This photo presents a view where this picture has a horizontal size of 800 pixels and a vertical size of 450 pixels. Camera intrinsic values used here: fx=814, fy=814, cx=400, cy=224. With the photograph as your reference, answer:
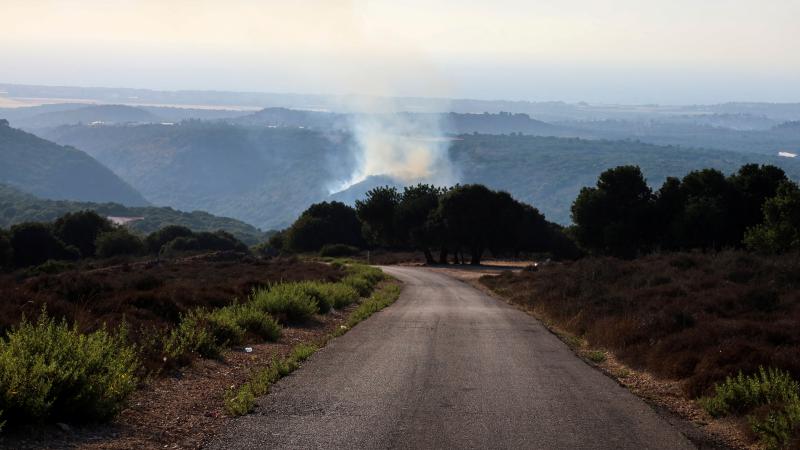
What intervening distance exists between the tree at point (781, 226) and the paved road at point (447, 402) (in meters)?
32.9

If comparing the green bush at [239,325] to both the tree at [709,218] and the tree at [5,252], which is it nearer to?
the tree at [709,218]

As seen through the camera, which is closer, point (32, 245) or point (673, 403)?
point (673, 403)

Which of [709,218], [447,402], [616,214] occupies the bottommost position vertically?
[616,214]

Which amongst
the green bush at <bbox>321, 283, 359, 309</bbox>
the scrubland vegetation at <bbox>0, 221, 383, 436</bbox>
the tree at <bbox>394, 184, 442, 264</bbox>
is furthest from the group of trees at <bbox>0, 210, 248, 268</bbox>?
the scrubland vegetation at <bbox>0, 221, 383, 436</bbox>

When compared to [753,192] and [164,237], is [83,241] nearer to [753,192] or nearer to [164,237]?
[164,237]

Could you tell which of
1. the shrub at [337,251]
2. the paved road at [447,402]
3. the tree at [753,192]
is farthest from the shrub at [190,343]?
the shrub at [337,251]

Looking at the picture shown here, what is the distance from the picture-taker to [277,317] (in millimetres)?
19344

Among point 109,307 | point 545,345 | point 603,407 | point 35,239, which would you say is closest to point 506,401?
point 603,407

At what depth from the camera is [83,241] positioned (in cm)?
10106

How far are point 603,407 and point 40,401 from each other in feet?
22.0

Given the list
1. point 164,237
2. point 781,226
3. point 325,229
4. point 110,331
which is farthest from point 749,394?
point 164,237

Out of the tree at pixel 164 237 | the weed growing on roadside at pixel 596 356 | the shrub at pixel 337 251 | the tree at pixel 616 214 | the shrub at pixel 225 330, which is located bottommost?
the tree at pixel 164 237

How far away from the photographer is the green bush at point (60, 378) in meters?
7.66

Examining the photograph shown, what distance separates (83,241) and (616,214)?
220 ft
